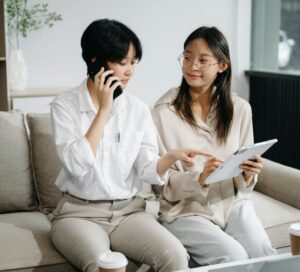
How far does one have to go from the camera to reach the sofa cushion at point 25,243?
187 centimetres

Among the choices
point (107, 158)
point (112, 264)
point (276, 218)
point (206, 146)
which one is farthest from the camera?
point (276, 218)

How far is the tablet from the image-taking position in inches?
72.3

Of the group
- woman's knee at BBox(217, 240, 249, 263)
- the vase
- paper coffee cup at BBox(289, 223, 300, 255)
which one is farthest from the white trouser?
the vase

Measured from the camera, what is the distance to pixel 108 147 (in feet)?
6.57

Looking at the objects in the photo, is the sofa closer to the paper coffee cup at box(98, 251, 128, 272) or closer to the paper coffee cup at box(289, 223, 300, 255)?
the paper coffee cup at box(289, 223, 300, 255)

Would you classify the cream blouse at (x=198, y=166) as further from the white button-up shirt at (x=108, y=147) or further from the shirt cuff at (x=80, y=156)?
the shirt cuff at (x=80, y=156)

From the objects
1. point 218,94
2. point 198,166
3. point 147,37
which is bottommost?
point 198,166

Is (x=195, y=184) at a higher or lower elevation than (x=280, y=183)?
higher

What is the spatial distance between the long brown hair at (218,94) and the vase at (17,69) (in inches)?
69.4

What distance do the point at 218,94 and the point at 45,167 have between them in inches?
30.3

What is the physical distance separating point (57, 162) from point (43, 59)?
188 centimetres

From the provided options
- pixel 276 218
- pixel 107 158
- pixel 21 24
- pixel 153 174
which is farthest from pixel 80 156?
pixel 21 24

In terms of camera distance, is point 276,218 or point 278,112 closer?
point 276,218

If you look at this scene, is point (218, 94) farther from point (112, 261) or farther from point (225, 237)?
point (112, 261)
